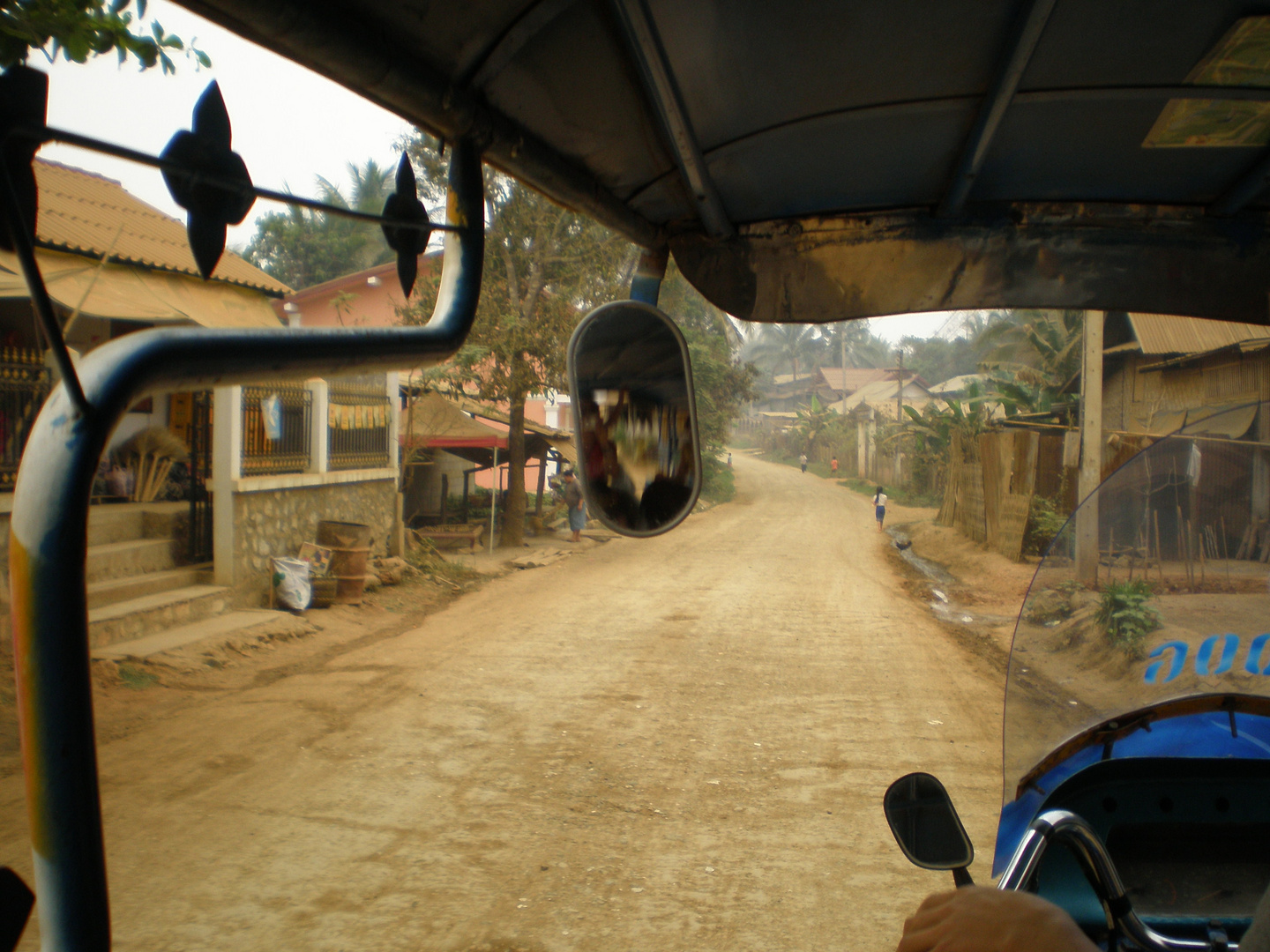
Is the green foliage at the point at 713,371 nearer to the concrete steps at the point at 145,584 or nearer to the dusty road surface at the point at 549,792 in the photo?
the concrete steps at the point at 145,584

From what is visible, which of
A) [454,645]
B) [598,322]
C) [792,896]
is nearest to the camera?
[598,322]

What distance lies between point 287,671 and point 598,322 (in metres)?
7.15

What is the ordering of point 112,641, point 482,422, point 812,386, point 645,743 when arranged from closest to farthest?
point 645,743 → point 112,641 → point 482,422 → point 812,386

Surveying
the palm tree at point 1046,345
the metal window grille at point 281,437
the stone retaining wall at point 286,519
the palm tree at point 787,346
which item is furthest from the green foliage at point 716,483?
the palm tree at point 787,346

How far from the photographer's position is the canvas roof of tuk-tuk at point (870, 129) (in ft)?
5.35

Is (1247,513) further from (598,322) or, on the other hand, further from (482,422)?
(482,422)

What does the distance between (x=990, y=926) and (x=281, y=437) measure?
38.4 ft

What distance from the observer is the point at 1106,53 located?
5.96ft

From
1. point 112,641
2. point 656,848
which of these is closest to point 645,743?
point 656,848

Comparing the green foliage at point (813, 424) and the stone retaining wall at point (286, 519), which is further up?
the green foliage at point (813, 424)

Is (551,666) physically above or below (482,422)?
below

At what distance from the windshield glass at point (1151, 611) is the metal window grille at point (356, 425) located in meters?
11.6

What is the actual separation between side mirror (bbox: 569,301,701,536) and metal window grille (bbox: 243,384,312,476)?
9.52 meters

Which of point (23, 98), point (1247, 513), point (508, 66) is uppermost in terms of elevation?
point (508, 66)
